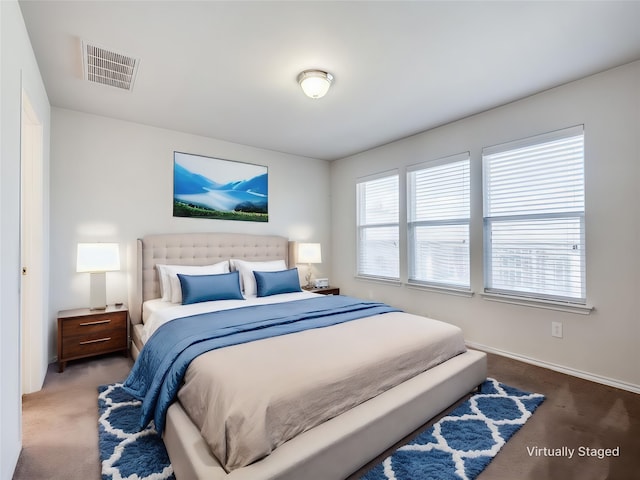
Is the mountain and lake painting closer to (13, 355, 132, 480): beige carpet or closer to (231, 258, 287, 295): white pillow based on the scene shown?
(231, 258, 287, 295): white pillow

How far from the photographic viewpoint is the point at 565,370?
9.39ft

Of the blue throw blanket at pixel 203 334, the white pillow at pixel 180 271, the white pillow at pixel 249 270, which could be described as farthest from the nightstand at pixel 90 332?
the white pillow at pixel 249 270

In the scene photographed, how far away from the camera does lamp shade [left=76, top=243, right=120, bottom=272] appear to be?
3045 mm

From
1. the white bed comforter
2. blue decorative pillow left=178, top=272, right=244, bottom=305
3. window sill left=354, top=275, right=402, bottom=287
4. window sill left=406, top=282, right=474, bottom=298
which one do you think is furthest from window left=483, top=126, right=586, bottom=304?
blue decorative pillow left=178, top=272, right=244, bottom=305

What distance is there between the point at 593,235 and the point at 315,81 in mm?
2613

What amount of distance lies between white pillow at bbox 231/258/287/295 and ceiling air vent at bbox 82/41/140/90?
2088 millimetres

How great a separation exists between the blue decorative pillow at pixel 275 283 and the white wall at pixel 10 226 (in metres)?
2.09

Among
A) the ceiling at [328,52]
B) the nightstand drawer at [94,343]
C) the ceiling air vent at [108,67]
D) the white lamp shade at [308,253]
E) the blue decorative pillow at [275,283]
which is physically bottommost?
the nightstand drawer at [94,343]

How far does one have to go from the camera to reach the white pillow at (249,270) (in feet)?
12.4

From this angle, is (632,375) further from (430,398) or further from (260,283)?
(260,283)

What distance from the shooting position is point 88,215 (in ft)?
11.1

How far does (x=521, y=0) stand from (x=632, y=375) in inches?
111

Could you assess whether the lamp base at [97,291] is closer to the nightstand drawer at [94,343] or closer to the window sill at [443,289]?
the nightstand drawer at [94,343]

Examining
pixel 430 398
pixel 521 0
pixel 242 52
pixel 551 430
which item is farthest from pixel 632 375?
pixel 242 52
